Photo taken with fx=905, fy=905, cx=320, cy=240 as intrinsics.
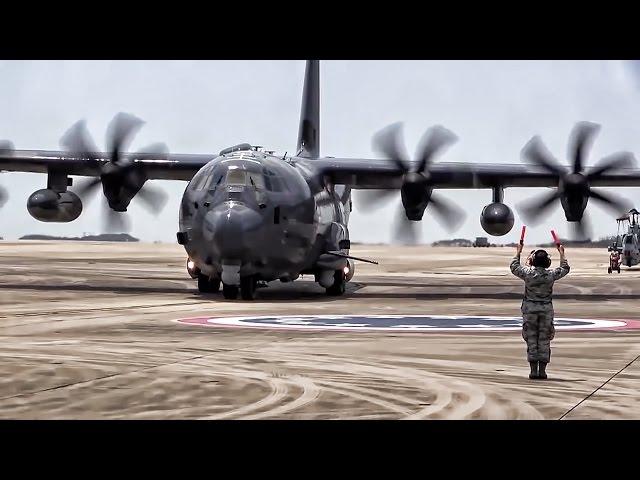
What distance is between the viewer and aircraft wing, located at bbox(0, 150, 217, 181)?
102ft

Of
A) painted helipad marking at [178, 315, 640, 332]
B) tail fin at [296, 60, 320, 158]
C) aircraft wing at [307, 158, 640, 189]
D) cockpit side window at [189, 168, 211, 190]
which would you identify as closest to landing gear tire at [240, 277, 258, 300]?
cockpit side window at [189, 168, 211, 190]

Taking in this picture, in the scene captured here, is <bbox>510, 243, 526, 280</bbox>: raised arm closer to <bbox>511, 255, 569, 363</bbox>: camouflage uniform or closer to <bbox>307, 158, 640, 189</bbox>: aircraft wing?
<bbox>511, 255, 569, 363</bbox>: camouflage uniform

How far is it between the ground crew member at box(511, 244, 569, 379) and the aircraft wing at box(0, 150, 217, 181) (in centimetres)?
2112

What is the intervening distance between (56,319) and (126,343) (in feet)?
16.0

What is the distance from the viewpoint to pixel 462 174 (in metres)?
30.9

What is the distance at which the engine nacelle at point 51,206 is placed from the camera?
3011 cm

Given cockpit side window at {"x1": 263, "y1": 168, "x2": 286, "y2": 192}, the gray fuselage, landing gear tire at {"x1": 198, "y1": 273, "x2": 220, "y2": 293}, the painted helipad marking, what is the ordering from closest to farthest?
the painted helipad marking
the gray fuselage
cockpit side window at {"x1": 263, "y1": 168, "x2": 286, "y2": 192}
landing gear tire at {"x1": 198, "y1": 273, "x2": 220, "y2": 293}

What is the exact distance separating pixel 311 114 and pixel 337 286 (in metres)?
10.1

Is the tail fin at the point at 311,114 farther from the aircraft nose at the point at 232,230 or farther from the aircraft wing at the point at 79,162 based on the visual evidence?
the aircraft nose at the point at 232,230

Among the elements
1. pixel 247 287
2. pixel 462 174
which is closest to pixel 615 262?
pixel 462 174

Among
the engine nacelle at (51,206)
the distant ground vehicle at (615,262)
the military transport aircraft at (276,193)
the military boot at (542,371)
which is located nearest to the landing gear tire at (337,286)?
the military transport aircraft at (276,193)

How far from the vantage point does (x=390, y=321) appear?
63.9 ft
